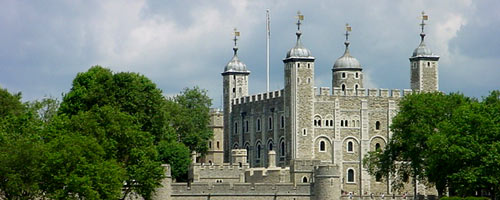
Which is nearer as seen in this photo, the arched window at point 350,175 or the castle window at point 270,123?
the arched window at point 350,175

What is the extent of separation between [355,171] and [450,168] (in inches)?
980

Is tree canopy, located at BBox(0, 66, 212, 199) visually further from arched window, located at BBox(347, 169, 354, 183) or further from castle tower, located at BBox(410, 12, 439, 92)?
castle tower, located at BBox(410, 12, 439, 92)

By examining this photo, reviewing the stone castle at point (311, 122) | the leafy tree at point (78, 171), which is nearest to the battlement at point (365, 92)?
the stone castle at point (311, 122)

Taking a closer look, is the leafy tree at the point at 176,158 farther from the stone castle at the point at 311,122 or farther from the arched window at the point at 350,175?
the arched window at the point at 350,175

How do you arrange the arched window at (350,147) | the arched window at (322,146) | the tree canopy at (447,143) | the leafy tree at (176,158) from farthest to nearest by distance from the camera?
the arched window at (350,147)
the arched window at (322,146)
the leafy tree at (176,158)
the tree canopy at (447,143)

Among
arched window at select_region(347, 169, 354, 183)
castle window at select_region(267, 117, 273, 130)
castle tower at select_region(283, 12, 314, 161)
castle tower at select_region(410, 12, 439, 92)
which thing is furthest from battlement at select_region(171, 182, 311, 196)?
castle tower at select_region(410, 12, 439, 92)

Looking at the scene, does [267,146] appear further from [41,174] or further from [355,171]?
[41,174]

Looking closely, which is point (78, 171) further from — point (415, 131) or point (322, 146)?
point (322, 146)

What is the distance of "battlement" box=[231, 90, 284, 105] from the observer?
102062 mm

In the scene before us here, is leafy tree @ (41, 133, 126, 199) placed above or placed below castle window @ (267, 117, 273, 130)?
below

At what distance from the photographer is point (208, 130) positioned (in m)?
108

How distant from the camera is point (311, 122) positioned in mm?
98500

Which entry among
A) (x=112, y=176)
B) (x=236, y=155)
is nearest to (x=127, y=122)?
(x=112, y=176)

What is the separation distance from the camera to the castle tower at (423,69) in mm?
103125
